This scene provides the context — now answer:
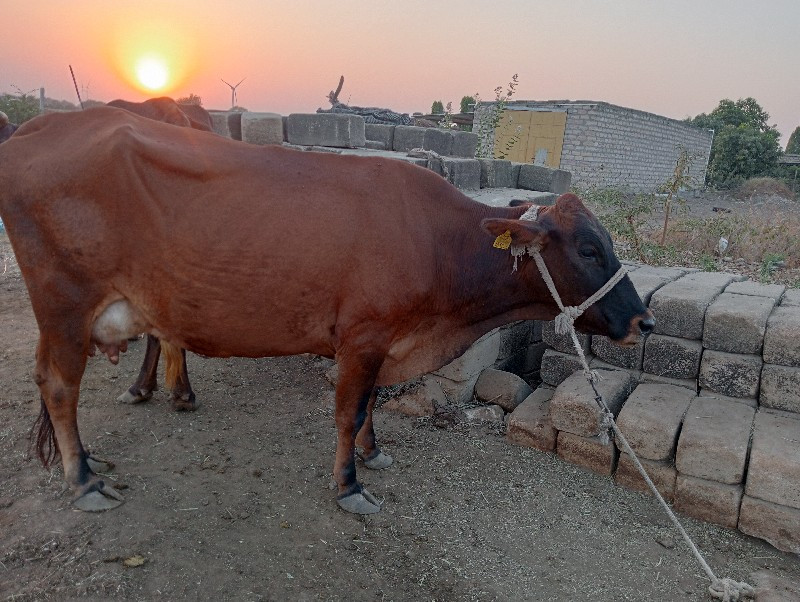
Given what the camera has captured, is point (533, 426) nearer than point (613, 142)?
Yes

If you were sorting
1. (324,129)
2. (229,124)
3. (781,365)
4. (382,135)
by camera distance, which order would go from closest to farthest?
(781,365)
(324,129)
(229,124)
(382,135)

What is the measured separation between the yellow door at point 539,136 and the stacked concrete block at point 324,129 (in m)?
13.7

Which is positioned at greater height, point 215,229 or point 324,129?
point 324,129

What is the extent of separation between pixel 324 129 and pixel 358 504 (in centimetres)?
577

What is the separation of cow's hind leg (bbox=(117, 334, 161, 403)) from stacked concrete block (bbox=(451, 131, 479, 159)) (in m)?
5.51

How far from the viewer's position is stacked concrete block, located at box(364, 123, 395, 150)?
30.0ft

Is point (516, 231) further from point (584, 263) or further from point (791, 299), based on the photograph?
point (791, 299)

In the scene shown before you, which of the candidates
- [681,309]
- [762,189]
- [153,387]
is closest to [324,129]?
[153,387]

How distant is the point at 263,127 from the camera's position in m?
7.97

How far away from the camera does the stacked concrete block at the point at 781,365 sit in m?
3.67

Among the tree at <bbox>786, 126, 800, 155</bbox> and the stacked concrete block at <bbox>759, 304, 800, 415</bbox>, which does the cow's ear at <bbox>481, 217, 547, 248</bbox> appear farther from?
the tree at <bbox>786, 126, 800, 155</bbox>

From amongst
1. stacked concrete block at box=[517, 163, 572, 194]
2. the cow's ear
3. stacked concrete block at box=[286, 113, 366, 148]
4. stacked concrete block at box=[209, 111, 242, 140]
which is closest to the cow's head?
the cow's ear

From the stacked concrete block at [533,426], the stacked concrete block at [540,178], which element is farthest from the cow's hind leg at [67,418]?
the stacked concrete block at [540,178]

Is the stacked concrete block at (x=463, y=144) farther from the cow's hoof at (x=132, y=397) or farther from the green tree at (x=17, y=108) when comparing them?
the green tree at (x=17, y=108)
